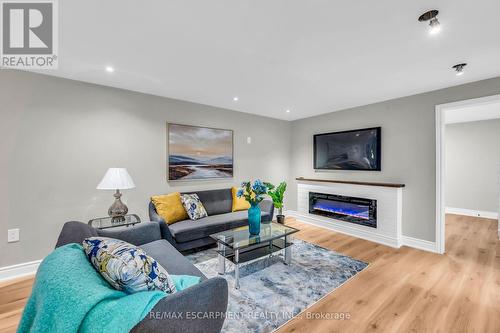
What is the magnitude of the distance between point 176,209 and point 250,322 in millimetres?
1833

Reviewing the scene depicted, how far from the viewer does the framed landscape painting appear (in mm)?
3453

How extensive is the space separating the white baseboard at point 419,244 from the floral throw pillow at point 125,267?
3609 millimetres

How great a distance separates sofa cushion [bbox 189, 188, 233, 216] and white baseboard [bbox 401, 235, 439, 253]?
2.85 m

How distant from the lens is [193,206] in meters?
3.20

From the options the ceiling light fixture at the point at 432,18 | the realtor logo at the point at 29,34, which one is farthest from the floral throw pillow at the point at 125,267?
the ceiling light fixture at the point at 432,18

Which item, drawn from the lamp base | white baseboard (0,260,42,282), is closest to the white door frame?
the lamp base

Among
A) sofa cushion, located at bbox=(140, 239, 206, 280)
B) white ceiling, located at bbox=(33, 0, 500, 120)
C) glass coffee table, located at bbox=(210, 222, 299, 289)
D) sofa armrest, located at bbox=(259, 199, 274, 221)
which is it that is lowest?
glass coffee table, located at bbox=(210, 222, 299, 289)

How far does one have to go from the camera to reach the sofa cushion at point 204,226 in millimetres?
2777

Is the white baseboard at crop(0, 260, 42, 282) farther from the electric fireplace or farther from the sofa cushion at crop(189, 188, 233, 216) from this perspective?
the electric fireplace

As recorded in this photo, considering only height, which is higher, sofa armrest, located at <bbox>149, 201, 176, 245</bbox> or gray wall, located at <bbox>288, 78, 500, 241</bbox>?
gray wall, located at <bbox>288, 78, 500, 241</bbox>

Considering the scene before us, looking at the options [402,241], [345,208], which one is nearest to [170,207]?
[345,208]

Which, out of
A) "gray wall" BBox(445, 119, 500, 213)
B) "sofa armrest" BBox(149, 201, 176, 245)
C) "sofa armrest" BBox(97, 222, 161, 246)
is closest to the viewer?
"sofa armrest" BBox(97, 222, 161, 246)

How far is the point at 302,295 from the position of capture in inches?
82.3

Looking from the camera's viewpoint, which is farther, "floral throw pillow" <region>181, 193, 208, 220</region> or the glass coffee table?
"floral throw pillow" <region>181, 193, 208, 220</region>
